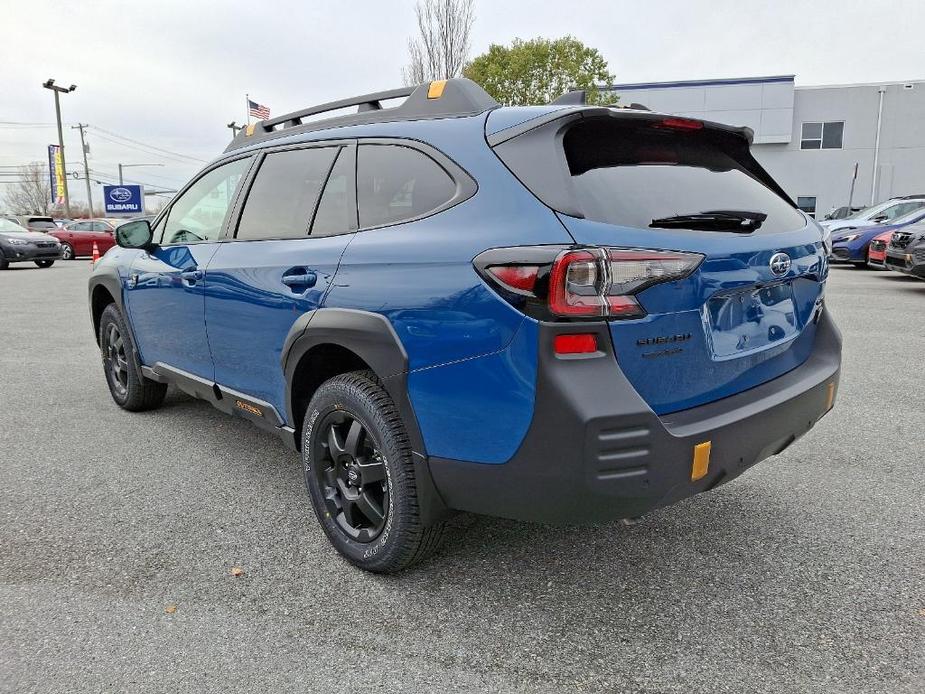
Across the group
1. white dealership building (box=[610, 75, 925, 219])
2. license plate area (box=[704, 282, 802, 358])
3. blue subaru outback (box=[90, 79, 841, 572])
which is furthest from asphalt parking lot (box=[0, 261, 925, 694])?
white dealership building (box=[610, 75, 925, 219])

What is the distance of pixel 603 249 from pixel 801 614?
4.93 ft

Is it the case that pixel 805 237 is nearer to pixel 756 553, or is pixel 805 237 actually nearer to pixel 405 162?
pixel 756 553

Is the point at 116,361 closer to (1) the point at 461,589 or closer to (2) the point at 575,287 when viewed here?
(1) the point at 461,589

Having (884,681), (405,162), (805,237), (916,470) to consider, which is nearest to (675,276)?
(805,237)

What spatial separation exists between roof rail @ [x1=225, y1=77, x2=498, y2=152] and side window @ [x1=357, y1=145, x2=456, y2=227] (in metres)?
0.18

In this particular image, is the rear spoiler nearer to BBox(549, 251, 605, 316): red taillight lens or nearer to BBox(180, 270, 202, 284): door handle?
BBox(549, 251, 605, 316): red taillight lens

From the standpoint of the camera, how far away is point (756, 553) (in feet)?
9.20

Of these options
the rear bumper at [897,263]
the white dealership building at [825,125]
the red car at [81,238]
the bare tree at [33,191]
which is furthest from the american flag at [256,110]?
the bare tree at [33,191]

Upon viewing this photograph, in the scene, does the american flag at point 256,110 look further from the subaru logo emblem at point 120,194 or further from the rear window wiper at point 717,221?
the rear window wiper at point 717,221

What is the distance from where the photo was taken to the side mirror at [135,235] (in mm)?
4141

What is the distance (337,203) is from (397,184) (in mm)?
369

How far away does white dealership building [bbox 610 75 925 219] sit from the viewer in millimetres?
34344

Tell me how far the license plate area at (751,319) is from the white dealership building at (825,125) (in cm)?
3470

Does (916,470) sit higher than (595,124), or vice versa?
(595,124)
